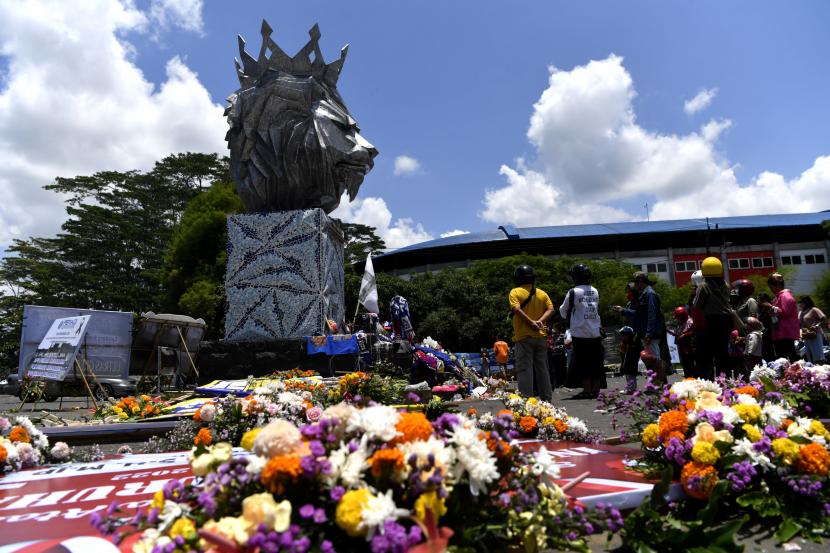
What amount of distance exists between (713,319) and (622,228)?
5382cm

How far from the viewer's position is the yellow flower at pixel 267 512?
4.66 ft

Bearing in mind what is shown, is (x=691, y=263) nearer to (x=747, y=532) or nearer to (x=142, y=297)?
(x=142, y=297)

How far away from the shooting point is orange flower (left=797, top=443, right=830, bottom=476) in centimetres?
233

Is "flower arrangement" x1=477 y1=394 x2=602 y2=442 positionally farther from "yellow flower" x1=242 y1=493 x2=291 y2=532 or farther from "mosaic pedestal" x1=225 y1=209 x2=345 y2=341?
"mosaic pedestal" x1=225 y1=209 x2=345 y2=341

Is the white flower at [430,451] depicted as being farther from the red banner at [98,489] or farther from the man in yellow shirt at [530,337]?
the man in yellow shirt at [530,337]

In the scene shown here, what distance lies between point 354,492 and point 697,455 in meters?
1.65

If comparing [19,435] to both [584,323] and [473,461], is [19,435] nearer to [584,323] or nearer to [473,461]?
[473,461]

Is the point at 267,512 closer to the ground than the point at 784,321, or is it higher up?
closer to the ground

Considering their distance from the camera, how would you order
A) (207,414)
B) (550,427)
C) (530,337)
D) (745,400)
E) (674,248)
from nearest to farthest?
(745,400), (550,427), (207,414), (530,337), (674,248)

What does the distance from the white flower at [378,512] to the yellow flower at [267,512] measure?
188mm

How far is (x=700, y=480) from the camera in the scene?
7.75 ft

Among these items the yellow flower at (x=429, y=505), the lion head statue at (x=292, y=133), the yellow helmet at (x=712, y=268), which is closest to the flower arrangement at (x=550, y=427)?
the yellow helmet at (x=712, y=268)

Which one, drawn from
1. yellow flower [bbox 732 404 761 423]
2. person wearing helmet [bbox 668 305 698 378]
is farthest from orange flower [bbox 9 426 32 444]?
person wearing helmet [bbox 668 305 698 378]

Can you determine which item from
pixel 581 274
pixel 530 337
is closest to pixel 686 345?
pixel 581 274
